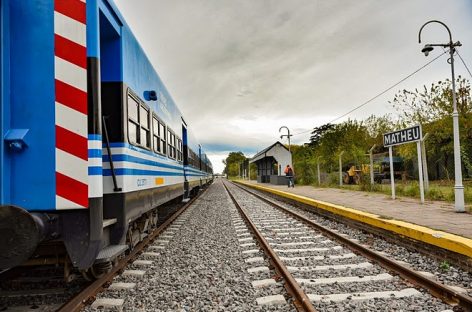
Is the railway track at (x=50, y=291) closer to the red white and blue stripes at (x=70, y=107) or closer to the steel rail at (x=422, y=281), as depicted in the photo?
the red white and blue stripes at (x=70, y=107)

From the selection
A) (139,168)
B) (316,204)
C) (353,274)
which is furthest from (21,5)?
(316,204)

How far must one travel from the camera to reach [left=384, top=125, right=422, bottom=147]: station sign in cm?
1058

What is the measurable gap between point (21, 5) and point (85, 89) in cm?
89

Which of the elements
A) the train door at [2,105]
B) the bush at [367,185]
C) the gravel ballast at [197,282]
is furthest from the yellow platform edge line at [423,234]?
the bush at [367,185]

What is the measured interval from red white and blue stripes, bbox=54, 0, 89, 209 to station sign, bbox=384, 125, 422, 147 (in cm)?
995

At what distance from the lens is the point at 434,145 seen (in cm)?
2289

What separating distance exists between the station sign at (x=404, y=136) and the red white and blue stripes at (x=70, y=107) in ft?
32.6

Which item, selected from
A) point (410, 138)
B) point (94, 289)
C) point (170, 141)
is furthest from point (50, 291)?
point (410, 138)

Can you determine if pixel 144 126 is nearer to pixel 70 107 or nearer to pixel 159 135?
pixel 159 135

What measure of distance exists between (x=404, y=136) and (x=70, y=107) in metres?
10.7

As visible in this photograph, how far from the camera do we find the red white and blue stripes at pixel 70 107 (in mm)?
3029

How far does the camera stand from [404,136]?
11.3 metres

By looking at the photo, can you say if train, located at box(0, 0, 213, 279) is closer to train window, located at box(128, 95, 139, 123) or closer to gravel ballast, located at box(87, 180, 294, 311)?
gravel ballast, located at box(87, 180, 294, 311)

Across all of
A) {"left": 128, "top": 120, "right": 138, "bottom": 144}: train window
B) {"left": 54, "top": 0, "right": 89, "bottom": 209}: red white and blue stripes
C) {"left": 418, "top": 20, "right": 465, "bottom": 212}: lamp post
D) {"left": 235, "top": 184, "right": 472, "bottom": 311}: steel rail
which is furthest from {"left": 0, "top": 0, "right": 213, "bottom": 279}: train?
{"left": 418, "top": 20, "right": 465, "bottom": 212}: lamp post
